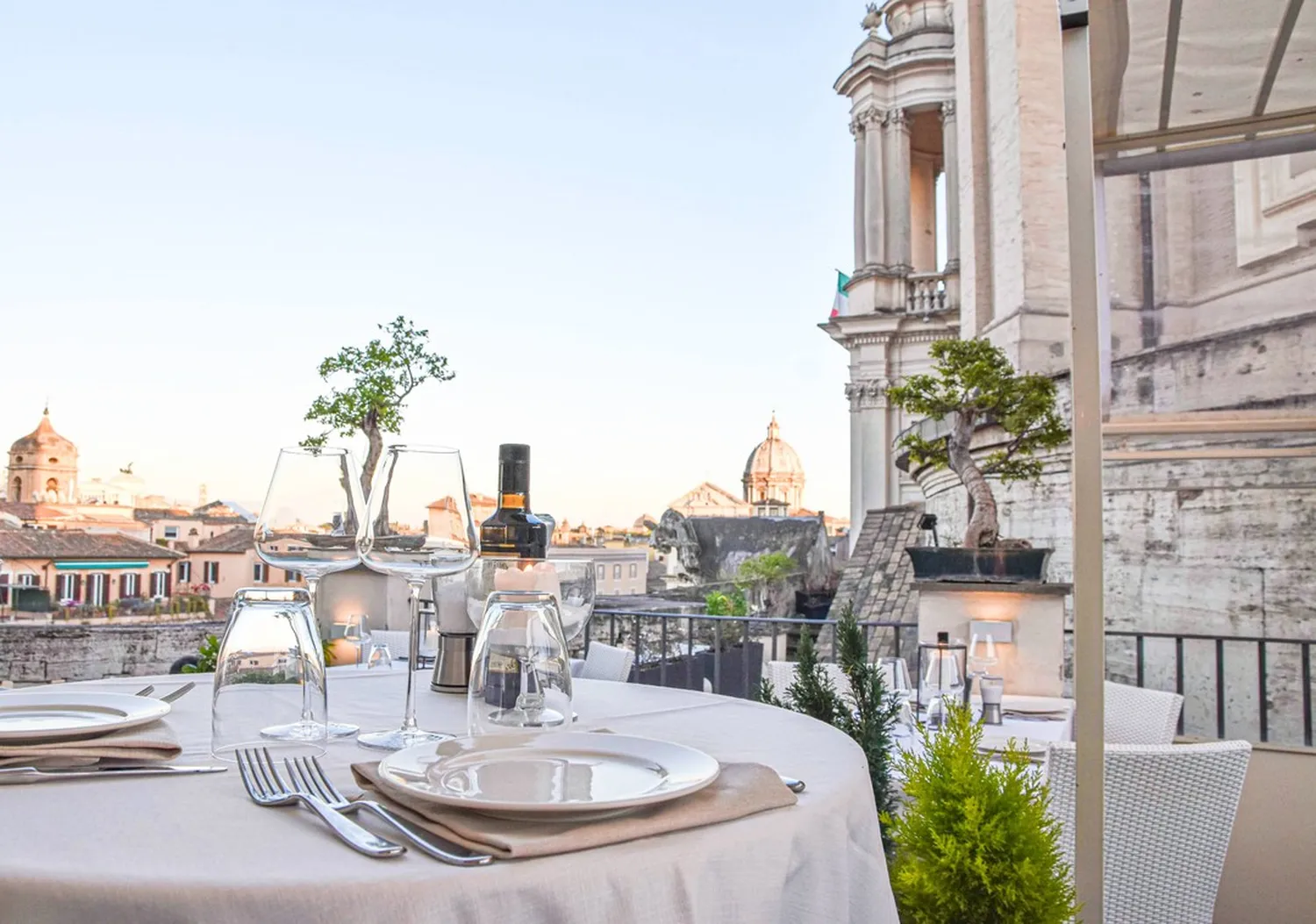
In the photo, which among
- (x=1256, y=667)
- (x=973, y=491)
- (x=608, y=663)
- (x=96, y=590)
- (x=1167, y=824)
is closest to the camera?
(x=1167, y=824)

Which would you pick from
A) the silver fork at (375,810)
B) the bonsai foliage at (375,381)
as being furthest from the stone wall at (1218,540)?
the bonsai foliage at (375,381)

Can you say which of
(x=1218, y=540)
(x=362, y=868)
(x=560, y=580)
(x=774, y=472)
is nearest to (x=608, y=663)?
(x=560, y=580)

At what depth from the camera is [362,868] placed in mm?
811

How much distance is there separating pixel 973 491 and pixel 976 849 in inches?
200

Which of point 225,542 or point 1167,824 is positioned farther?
point 225,542

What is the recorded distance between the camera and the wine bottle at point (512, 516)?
6.31ft

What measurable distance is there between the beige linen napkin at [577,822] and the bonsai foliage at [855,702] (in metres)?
0.66

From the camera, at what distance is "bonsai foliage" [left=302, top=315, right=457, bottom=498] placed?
1003cm

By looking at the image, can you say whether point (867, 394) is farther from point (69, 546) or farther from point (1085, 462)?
point (1085, 462)

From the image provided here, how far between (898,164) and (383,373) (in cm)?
1920

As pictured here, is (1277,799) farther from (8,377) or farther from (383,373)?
(8,377)

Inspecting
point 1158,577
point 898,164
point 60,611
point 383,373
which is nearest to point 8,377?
point 60,611

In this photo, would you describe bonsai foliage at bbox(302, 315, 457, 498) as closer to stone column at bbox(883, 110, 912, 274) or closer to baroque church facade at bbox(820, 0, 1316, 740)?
baroque church facade at bbox(820, 0, 1316, 740)

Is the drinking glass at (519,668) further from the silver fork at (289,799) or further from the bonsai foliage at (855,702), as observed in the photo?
the bonsai foliage at (855,702)
